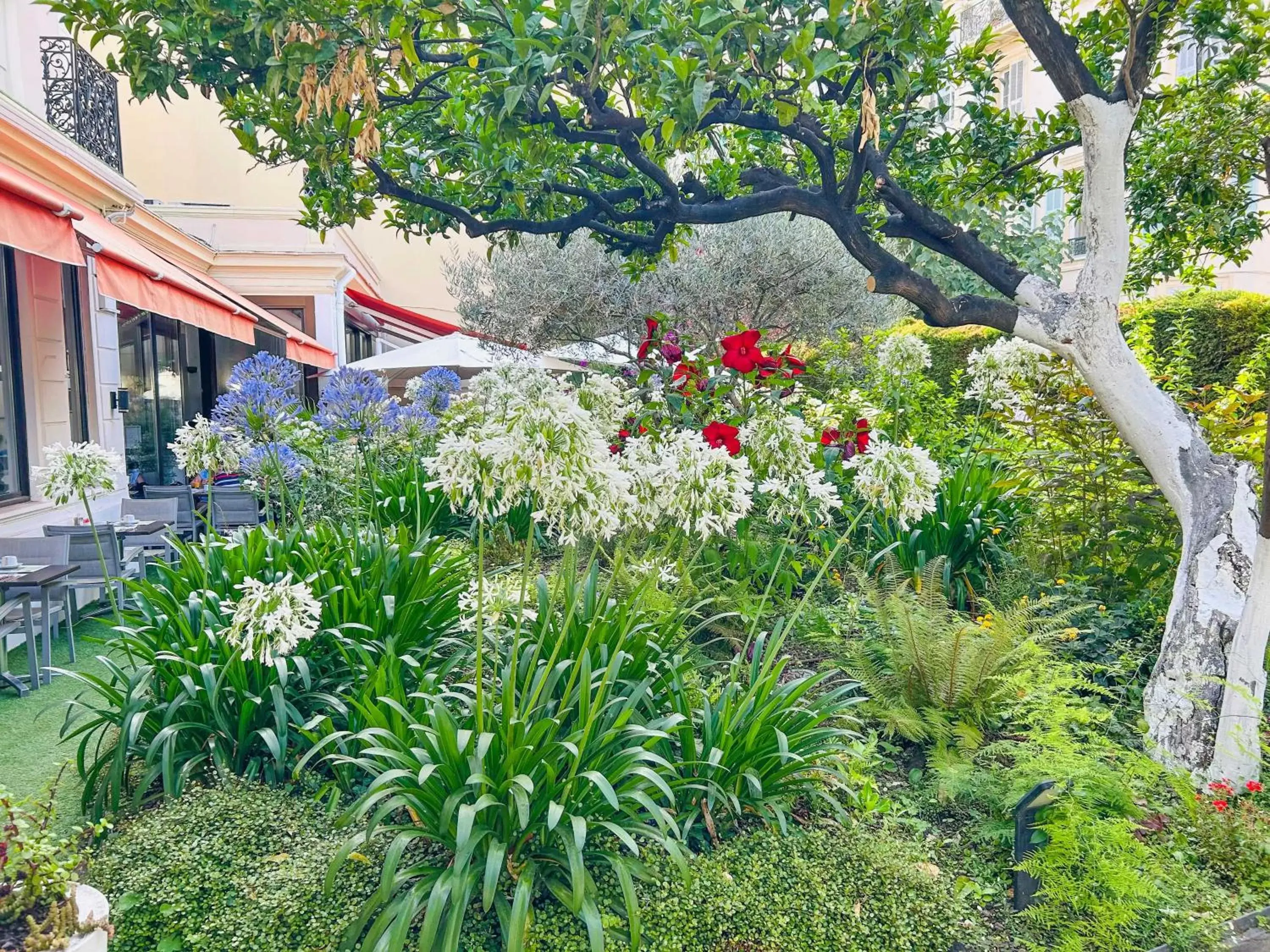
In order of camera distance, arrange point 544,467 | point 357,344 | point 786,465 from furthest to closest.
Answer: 1. point 357,344
2. point 786,465
3. point 544,467

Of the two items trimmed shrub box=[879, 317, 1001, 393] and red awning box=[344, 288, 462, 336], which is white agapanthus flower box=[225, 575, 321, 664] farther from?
red awning box=[344, 288, 462, 336]

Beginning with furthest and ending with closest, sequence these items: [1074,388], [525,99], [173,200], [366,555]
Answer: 1. [173,200]
2. [1074,388]
3. [366,555]
4. [525,99]

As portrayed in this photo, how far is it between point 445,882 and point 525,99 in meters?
2.58

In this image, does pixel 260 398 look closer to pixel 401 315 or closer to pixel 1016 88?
pixel 401 315

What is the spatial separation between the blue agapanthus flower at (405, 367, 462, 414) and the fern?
518cm

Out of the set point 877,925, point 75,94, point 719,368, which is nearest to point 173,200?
point 75,94

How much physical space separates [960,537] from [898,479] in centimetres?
173

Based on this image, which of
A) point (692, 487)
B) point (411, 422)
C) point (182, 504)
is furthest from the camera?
point (182, 504)

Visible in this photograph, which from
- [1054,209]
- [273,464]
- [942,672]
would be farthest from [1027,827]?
[1054,209]

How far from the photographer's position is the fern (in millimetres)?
3391

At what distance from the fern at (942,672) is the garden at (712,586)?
0.08ft

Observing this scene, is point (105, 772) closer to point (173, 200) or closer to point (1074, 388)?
point (1074, 388)

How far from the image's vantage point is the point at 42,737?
4074mm

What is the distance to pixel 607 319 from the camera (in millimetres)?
11336
